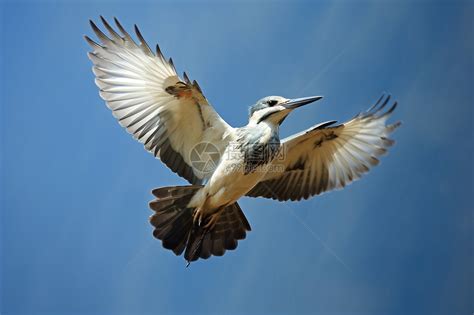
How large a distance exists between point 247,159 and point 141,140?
110 cm

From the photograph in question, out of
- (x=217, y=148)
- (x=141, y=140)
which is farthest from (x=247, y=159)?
(x=141, y=140)

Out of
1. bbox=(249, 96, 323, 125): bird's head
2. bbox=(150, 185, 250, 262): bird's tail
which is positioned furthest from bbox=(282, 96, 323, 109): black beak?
bbox=(150, 185, 250, 262): bird's tail

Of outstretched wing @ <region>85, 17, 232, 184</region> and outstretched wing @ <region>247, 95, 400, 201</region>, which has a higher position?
outstretched wing @ <region>85, 17, 232, 184</region>

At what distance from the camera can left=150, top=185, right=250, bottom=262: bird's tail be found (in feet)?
23.0

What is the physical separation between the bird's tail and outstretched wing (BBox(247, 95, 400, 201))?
0.47m

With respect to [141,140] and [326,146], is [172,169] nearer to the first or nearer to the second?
[141,140]

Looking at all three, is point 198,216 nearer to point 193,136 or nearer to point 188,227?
point 188,227

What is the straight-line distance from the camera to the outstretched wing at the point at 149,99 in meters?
6.96

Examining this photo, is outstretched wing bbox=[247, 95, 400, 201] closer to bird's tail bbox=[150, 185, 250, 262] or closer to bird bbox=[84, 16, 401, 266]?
bird bbox=[84, 16, 401, 266]

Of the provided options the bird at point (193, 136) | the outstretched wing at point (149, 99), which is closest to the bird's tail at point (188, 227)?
the bird at point (193, 136)

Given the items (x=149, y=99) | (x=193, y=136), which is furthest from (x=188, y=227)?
(x=149, y=99)

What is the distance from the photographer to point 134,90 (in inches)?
279

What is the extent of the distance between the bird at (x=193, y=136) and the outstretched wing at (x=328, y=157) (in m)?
0.02

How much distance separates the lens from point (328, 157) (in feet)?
25.1
